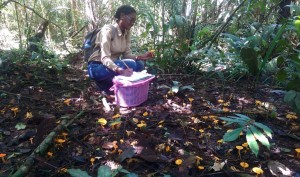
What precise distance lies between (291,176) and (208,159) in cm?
55

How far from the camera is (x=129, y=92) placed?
9.83 feet

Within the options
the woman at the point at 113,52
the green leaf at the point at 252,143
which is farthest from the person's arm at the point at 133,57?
the green leaf at the point at 252,143

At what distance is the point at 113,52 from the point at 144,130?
155 centimetres

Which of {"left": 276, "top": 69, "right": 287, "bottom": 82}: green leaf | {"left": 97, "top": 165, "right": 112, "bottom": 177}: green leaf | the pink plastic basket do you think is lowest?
{"left": 97, "top": 165, "right": 112, "bottom": 177}: green leaf

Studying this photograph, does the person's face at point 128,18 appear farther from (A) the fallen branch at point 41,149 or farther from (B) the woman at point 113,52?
(A) the fallen branch at point 41,149

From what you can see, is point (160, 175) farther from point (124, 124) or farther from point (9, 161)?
point (9, 161)

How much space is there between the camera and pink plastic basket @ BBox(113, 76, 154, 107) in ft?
9.78

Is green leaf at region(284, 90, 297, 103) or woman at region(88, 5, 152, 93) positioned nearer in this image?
green leaf at region(284, 90, 297, 103)

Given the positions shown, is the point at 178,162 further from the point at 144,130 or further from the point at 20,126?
the point at 20,126

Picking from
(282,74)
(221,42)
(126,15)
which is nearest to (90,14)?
(221,42)

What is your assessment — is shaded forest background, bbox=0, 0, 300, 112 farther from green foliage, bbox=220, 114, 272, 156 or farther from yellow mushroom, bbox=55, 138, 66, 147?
yellow mushroom, bbox=55, 138, 66, 147

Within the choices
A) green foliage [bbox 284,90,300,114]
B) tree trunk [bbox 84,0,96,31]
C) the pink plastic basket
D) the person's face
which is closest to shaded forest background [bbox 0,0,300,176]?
green foliage [bbox 284,90,300,114]

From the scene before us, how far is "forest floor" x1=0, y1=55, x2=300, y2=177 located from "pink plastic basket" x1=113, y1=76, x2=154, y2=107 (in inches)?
3.3

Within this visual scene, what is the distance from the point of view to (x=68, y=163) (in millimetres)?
2057
